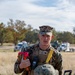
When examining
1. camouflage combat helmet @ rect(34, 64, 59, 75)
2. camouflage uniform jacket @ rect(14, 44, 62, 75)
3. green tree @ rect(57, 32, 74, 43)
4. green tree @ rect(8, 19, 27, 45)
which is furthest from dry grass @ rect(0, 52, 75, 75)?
green tree @ rect(57, 32, 74, 43)

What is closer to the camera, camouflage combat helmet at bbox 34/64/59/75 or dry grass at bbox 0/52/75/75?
camouflage combat helmet at bbox 34/64/59/75

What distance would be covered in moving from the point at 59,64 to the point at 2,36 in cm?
6439

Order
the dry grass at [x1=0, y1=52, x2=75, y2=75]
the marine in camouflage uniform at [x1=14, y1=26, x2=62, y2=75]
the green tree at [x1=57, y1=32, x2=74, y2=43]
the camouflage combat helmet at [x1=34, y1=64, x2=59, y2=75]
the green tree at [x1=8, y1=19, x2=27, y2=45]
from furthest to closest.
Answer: the green tree at [x1=57, y1=32, x2=74, y2=43] → the green tree at [x1=8, y1=19, x2=27, y2=45] → the dry grass at [x1=0, y1=52, x2=75, y2=75] → the marine in camouflage uniform at [x1=14, y1=26, x2=62, y2=75] → the camouflage combat helmet at [x1=34, y1=64, x2=59, y2=75]

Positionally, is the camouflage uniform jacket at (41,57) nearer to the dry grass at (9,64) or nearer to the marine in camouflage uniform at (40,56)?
the marine in camouflage uniform at (40,56)

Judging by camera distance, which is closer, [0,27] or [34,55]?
[34,55]

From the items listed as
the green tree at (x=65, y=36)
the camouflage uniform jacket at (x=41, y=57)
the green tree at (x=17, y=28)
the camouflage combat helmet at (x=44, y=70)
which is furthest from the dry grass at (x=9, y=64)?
the green tree at (x=65, y=36)

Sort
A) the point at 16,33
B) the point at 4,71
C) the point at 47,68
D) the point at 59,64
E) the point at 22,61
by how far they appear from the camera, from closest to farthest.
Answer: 1. the point at 47,68
2. the point at 22,61
3. the point at 59,64
4. the point at 4,71
5. the point at 16,33

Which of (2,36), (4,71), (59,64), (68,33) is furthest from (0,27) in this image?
(59,64)

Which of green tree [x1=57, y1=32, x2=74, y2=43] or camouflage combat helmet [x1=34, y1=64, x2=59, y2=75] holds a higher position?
camouflage combat helmet [x1=34, y1=64, x2=59, y2=75]

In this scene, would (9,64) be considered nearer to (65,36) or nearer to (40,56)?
(40,56)

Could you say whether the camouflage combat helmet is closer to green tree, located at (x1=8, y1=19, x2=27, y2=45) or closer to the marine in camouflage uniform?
the marine in camouflage uniform

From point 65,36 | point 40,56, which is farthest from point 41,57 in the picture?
point 65,36

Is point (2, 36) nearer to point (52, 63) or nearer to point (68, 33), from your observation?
point (68, 33)

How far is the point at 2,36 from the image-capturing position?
6875 centimetres
